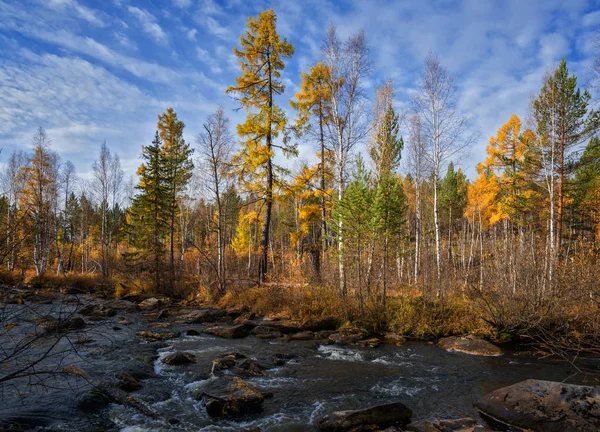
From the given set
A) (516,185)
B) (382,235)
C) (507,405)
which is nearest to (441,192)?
(516,185)

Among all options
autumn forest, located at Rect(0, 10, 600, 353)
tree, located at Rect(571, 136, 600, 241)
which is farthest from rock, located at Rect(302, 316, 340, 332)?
tree, located at Rect(571, 136, 600, 241)

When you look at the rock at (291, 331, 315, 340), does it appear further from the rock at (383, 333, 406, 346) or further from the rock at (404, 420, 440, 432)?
the rock at (404, 420, 440, 432)

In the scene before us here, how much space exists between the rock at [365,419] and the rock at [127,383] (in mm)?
4405

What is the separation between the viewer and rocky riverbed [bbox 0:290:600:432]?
5.90 m

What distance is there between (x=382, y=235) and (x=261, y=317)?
6.80 meters

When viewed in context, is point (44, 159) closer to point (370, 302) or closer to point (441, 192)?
point (370, 302)

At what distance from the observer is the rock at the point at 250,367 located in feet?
28.7

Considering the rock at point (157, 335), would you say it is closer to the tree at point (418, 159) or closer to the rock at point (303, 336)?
the rock at point (303, 336)

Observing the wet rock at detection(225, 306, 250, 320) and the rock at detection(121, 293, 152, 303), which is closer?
the wet rock at detection(225, 306, 250, 320)

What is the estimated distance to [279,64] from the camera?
20.5 meters

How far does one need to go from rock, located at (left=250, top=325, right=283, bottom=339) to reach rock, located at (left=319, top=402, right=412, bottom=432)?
680 centimetres

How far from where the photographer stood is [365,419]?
5965 millimetres

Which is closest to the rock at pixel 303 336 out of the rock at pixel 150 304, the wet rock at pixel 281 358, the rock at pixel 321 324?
the rock at pixel 321 324

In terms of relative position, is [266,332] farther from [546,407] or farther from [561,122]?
[561,122]
